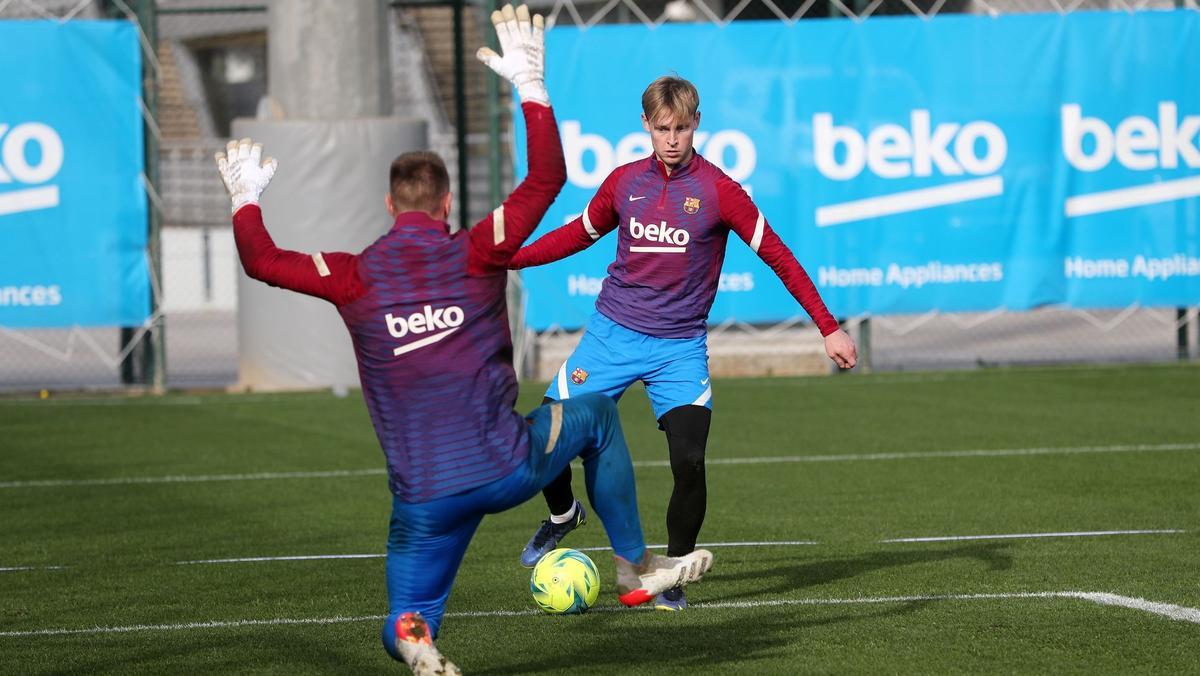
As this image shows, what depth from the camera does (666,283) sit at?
7.27m

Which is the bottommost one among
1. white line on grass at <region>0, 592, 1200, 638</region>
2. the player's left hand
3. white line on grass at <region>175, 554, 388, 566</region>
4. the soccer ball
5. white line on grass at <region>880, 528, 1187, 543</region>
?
white line on grass at <region>175, 554, 388, 566</region>

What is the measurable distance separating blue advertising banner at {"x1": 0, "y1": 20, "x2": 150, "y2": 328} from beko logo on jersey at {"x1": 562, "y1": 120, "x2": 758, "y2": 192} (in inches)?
155

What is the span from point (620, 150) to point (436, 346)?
37.2 feet

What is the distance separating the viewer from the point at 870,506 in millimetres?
9711

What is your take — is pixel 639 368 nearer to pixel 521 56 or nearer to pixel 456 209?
pixel 521 56

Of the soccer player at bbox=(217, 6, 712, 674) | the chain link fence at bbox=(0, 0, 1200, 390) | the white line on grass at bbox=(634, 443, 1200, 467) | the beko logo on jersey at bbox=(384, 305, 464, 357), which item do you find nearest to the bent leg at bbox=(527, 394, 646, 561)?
the soccer player at bbox=(217, 6, 712, 674)

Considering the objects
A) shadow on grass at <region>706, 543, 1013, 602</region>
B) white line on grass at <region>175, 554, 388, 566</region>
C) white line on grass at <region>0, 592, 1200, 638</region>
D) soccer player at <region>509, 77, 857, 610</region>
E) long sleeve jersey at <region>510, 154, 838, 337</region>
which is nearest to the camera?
white line on grass at <region>0, 592, 1200, 638</region>

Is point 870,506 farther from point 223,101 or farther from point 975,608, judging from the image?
point 223,101

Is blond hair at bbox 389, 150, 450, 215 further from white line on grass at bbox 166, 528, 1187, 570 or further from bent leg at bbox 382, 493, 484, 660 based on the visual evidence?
white line on grass at bbox 166, 528, 1187, 570

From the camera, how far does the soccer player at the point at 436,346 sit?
5.24 metres

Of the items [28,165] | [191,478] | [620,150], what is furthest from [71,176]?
[191,478]

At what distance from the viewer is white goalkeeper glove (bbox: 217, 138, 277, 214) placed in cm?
559

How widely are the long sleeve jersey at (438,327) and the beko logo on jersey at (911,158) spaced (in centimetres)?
1156

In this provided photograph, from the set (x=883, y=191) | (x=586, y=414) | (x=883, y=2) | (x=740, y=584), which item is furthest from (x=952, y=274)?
(x=586, y=414)
